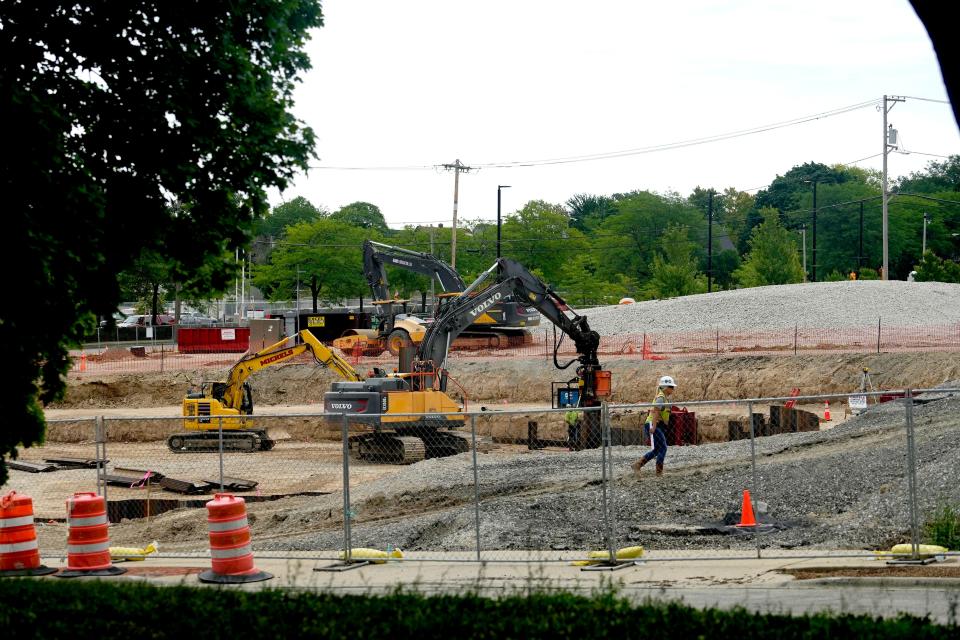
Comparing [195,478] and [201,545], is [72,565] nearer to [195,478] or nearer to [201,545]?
[201,545]

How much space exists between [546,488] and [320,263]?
237 ft

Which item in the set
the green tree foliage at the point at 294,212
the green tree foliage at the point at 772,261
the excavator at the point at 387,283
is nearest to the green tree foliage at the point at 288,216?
the green tree foliage at the point at 294,212

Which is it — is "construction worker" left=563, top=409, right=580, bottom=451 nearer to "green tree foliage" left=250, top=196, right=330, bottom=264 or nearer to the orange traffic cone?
the orange traffic cone

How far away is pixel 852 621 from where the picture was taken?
6.58 m

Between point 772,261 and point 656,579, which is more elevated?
point 772,261

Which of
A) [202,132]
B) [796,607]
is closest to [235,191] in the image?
[202,132]

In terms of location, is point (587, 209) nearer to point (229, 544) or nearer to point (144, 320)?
point (144, 320)

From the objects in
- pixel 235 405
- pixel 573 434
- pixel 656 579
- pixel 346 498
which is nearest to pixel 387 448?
pixel 573 434

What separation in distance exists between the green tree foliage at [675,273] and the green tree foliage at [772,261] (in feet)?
13.5

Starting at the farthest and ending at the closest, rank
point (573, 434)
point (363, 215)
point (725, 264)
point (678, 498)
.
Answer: point (363, 215) < point (725, 264) < point (573, 434) < point (678, 498)

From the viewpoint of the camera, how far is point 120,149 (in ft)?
43.3

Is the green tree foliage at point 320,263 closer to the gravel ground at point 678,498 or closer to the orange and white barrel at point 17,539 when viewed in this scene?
the gravel ground at point 678,498

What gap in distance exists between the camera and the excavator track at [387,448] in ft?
96.6

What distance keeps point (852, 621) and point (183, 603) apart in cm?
440
